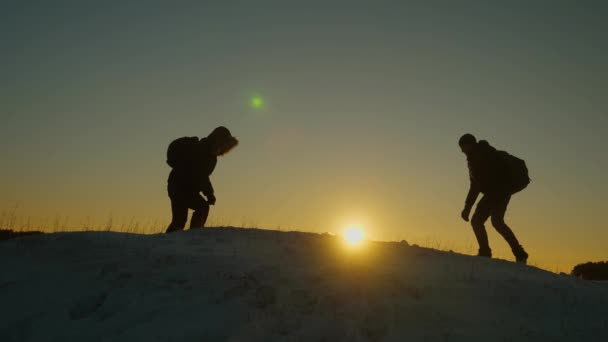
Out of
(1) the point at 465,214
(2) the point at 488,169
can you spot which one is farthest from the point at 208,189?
(2) the point at 488,169

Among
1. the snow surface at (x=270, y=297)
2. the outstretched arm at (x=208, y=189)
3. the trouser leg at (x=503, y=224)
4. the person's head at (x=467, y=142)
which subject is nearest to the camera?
the snow surface at (x=270, y=297)

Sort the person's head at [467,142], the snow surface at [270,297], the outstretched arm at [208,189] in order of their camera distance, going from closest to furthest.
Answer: the snow surface at [270,297], the outstretched arm at [208,189], the person's head at [467,142]

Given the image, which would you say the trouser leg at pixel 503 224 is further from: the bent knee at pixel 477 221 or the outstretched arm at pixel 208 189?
the outstretched arm at pixel 208 189

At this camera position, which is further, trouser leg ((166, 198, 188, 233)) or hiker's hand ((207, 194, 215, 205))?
hiker's hand ((207, 194, 215, 205))

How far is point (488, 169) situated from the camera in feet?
26.1

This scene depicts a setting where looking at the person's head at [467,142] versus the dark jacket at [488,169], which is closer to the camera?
the dark jacket at [488,169]

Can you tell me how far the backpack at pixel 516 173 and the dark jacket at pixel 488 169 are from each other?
0.07 metres

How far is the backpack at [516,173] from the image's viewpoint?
7.95 m

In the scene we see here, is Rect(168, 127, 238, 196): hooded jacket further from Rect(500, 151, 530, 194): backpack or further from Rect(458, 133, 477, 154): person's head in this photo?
Rect(500, 151, 530, 194): backpack

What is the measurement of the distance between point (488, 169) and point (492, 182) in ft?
0.72

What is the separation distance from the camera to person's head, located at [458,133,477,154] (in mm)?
8125

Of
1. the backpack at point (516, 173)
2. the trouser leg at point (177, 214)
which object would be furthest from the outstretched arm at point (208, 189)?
the backpack at point (516, 173)

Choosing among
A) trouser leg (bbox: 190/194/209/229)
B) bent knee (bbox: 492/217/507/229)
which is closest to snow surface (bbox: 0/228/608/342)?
bent knee (bbox: 492/217/507/229)

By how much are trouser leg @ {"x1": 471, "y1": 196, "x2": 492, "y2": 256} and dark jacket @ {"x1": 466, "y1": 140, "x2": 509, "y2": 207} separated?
0.21 meters
